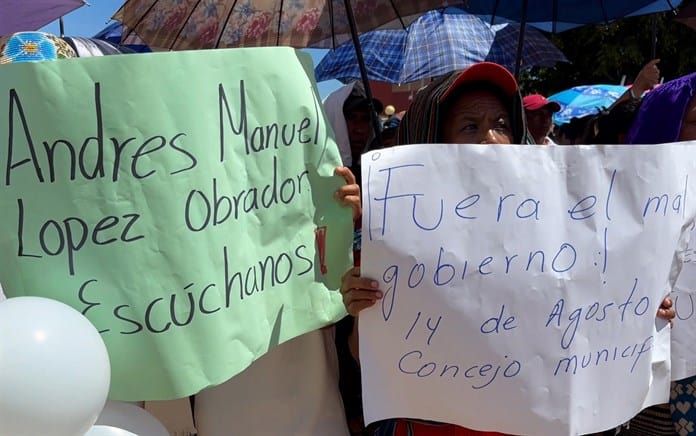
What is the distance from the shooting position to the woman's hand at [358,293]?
138 cm

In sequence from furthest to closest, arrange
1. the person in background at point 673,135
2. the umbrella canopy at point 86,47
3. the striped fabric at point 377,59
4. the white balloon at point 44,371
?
the striped fabric at point 377,59 → the umbrella canopy at point 86,47 → the person in background at point 673,135 → the white balloon at point 44,371

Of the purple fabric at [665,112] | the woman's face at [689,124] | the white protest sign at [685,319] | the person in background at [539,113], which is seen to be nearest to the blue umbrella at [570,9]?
the person in background at [539,113]

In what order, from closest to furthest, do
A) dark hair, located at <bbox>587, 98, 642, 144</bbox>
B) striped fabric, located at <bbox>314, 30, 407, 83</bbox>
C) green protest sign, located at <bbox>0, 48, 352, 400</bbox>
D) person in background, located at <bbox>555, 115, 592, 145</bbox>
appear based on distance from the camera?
green protest sign, located at <bbox>0, 48, 352, 400</bbox>
dark hair, located at <bbox>587, 98, 642, 144</bbox>
person in background, located at <bbox>555, 115, 592, 145</bbox>
striped fabric, located at <bbox>314, 30, 407, 83</bbox>

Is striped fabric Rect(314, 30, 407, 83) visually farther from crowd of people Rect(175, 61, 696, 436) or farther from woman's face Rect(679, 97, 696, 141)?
crowd of people Rect(175, 61, 696, 436)

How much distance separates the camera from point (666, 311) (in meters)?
1.62

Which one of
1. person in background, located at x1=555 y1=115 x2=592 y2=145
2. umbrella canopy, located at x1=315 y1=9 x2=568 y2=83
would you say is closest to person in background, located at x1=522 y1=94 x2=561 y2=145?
person in background, located at x1=555 y1=115 x2=592 y2=145

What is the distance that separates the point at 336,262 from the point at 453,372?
0.36 m

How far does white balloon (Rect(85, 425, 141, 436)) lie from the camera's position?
4.07 feet

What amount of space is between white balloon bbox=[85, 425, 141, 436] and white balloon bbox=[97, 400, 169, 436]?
0.02 metres

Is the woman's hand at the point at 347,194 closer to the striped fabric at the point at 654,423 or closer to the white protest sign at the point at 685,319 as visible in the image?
the white protest sign at the point at 685,319

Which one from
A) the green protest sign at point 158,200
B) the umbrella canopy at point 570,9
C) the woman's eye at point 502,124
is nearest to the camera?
the green protest sign at point 158,200

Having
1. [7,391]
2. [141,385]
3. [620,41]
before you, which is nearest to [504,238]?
[141,385]

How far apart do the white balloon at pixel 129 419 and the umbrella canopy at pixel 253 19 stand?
1.72 metres

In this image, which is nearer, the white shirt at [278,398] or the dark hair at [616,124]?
the white shirt at [278,398]
